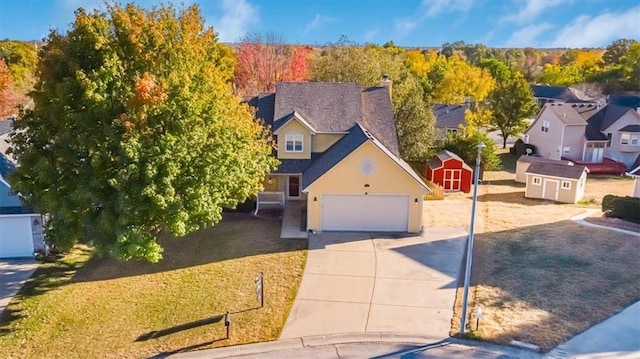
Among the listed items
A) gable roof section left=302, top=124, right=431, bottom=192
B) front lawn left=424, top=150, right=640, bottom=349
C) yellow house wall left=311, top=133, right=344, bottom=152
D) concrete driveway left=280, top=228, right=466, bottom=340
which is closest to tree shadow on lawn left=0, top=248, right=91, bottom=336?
concrete driveway left=280, top=228, right=466, bottom=340

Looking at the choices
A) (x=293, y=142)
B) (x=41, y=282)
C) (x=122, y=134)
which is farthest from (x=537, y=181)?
(x=41, y=282)

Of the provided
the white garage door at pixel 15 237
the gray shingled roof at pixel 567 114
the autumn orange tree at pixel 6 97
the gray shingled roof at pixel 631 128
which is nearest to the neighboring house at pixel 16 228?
the white garage door at pixel 15 237

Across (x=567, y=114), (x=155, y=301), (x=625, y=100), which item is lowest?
(x=155, y=301)

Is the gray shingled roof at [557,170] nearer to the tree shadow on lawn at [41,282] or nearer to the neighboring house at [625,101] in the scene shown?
the tree shadow on lawn at [41,282]

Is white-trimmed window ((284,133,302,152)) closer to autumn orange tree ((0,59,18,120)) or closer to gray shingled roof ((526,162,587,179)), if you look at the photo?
gray shingled roof ((526,162,587,179))

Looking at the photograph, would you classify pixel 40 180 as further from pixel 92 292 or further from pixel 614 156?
pixel 614 156

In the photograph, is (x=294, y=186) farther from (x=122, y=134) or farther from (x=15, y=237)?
(x=15, y=237)

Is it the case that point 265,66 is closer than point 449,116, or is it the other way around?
point 449,116
